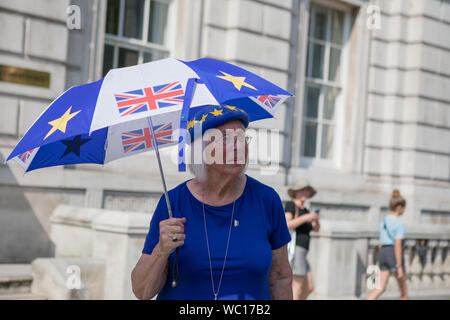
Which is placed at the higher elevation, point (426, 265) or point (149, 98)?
point (149, 98)

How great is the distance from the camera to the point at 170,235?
263 cm

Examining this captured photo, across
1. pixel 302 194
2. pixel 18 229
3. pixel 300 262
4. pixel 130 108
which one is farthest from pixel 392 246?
pixel 130 108

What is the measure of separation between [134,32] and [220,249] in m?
7.85

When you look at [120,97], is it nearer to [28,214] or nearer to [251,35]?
[28,214]

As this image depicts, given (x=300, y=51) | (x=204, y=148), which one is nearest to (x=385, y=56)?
(x=300, y=51)

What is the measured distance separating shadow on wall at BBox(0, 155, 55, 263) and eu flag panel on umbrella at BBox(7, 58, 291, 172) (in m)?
5.32

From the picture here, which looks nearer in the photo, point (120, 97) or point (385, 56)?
point (120, 97)

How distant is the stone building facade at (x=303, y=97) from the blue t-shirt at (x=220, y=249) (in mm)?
5490

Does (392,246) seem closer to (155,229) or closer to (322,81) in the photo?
(322,81)

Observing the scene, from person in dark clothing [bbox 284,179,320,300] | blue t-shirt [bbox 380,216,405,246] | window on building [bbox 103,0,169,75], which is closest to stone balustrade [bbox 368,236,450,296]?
blue t-shirt [bbox 380,216,405,246]

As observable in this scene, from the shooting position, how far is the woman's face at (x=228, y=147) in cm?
283
